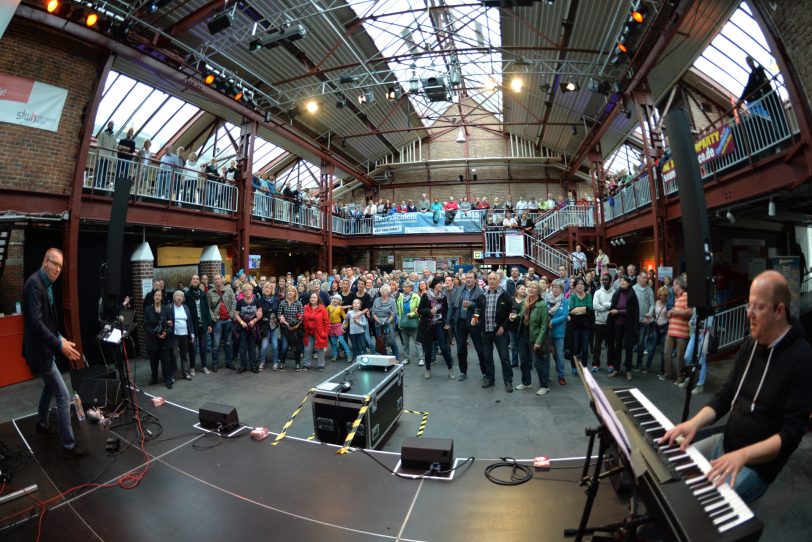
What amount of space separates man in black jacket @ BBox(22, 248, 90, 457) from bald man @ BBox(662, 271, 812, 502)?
16.6ft

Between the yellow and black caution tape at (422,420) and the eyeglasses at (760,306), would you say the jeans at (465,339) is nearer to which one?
the yellow and black caution tape at (422,420)

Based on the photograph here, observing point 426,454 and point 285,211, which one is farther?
point 285,211

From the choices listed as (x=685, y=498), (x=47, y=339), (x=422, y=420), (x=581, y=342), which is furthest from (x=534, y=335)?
(x=47, y=339)

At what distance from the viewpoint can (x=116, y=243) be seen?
5082 mm

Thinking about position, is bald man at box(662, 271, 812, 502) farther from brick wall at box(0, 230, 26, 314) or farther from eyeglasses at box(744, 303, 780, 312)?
brick wall at box(0, 230, 26, 314)

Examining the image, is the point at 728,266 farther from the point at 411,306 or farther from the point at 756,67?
the point at 411,306

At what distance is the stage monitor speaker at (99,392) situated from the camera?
452cm

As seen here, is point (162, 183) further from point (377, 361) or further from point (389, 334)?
point (377, 361)

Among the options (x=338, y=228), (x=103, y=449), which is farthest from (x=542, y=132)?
(x=103, y=449)

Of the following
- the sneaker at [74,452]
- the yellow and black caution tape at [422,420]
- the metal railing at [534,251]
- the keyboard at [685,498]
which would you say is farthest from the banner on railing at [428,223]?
the keyboard at [685,498]

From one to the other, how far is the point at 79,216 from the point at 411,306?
7.03 m

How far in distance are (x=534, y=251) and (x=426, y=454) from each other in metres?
12.6

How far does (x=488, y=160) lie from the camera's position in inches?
925

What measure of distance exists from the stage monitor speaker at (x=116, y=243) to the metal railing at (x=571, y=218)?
14.5m
